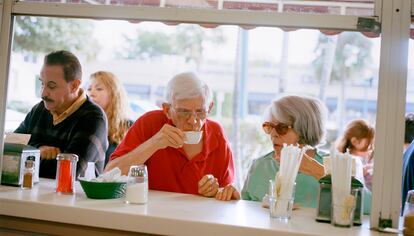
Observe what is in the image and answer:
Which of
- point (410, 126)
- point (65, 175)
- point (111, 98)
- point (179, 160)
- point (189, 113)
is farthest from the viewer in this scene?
A: point (111, 98)

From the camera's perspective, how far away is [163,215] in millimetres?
1540

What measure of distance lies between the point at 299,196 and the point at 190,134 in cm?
63

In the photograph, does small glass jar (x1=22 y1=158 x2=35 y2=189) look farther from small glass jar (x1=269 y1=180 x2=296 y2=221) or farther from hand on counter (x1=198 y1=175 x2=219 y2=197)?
small glass jar (x1=269 y1=180 x2=296 y2=221)

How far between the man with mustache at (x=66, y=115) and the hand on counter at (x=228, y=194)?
32.5 inches

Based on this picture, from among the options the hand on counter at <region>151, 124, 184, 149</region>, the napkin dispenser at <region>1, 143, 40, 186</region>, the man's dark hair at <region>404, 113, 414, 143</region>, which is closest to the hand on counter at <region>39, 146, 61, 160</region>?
the napkin dispenser at <region>1, 143, 40, 186</region>

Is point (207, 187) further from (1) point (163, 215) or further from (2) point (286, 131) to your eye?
(2) point (286, 131)

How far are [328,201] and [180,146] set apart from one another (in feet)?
2.52

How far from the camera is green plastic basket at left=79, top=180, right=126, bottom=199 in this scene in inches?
69.6

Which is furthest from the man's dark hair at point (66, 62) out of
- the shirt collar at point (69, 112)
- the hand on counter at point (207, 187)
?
the hand on counter at point (207, 187)

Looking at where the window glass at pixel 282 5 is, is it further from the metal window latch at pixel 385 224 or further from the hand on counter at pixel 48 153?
the hand on counter at pixel 48 153

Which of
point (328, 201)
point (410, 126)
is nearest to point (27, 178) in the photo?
Result: point (328, 201)

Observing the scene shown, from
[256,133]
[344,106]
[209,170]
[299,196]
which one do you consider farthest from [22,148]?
[344,106]

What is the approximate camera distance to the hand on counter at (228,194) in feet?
6.33

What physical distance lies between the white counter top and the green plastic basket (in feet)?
0.11
